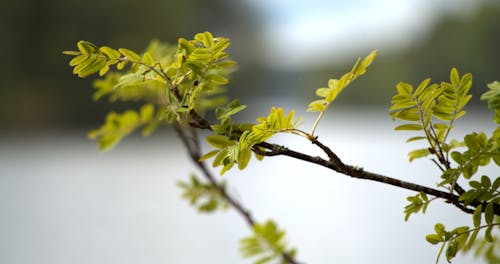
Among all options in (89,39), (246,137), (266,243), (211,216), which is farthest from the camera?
(89,39)

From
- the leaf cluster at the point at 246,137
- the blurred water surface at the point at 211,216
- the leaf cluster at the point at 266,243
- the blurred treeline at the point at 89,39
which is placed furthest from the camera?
the blurred treeline at the point at 89,39

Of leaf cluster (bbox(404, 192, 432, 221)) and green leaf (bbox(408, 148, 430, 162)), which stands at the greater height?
green leaf (bbox(408, 148, 430, 162))

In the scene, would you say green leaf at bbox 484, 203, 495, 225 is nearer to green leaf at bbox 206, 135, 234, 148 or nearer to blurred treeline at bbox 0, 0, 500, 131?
green leaf at bbox 206, 135, 234, 148

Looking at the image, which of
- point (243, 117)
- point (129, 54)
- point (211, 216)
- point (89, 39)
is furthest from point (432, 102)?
point (89, 39)

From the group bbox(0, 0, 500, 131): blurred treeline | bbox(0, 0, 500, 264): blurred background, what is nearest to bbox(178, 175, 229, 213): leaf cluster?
bbox(0, 0, 500, 264): blurred background

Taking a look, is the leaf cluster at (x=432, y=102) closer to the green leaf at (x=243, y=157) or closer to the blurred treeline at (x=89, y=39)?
the green leaf at (x=243, y=157)

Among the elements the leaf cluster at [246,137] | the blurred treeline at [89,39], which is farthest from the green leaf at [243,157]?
the blurred treeline at [89,39]

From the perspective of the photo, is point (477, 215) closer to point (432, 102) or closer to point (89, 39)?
point (432, 102)

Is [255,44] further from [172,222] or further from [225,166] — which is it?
[225,166]
